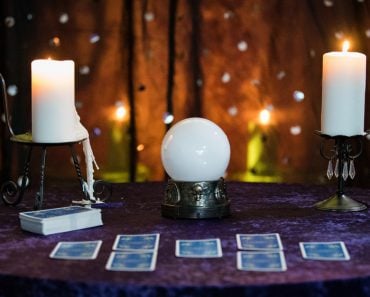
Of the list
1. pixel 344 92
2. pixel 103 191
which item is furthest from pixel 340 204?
pixel 103 191

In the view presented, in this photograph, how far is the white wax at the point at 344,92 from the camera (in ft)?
5.68

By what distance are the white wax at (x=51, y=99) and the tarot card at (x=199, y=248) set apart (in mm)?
422

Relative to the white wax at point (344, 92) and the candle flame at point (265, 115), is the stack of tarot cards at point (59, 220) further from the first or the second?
the candle flame at point (265, 115)

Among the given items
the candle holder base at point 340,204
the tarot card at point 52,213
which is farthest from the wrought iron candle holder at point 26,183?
the candle holder base at point 340,204

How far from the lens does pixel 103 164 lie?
2955 millimetres

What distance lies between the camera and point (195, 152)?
162 centimetres

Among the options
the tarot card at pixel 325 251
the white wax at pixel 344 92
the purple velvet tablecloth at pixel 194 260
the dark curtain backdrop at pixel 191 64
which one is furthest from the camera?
the dark curtain backdrop at pixel 191 64

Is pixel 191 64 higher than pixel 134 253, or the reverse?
pixel 191 64

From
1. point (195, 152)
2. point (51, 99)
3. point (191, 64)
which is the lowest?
point (195, 152)

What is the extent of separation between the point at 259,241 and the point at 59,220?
0.40 metres

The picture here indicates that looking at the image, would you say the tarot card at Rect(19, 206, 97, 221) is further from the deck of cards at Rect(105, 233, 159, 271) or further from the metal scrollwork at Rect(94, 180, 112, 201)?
the metal scrollwork at Rect(94, 180, 112, 201)

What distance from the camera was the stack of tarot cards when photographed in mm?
1492

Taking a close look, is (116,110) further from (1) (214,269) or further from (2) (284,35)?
(1) (214,269)

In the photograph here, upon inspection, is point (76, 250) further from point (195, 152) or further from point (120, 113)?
point (120, 113)
